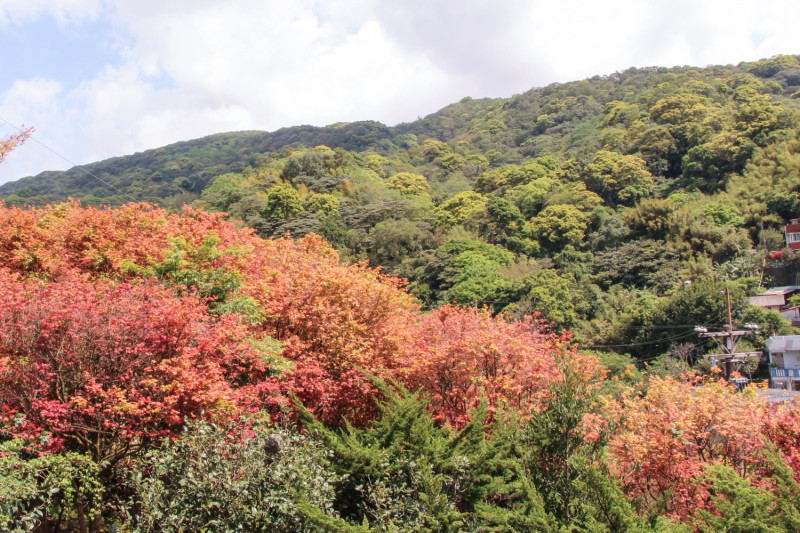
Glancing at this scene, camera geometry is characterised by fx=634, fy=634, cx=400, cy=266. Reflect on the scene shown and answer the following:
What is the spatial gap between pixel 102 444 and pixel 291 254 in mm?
8804

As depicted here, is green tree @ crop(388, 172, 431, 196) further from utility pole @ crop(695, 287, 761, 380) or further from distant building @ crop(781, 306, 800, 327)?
utility pole @ crop(695, 287, 761, 380)

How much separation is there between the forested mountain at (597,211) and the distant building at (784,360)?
125 cm

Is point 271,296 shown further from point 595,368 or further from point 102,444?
point 595,368

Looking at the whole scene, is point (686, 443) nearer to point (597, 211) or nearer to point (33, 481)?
point (33, 481)

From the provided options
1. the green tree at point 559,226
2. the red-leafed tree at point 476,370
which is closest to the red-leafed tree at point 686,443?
the red-leafed tree at point 476,370

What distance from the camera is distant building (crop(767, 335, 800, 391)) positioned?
2747 cm

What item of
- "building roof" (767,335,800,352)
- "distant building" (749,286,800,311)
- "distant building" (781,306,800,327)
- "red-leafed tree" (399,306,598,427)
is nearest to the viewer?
"red-leafed tree" (399,306,598,427)

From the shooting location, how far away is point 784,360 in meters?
28.4

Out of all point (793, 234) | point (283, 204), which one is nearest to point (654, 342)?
point (793, 234)

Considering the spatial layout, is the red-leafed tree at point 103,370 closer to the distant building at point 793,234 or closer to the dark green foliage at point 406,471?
the dark green foliage at point 406,471

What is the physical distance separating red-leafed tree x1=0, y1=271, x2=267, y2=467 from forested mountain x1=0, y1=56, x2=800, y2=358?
41.7ft

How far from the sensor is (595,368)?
43.0ft

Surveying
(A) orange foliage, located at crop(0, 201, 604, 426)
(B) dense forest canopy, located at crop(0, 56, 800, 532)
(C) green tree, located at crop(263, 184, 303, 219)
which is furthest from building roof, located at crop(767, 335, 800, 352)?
(C) green tree, located at crop(263, 184, 303, 219)

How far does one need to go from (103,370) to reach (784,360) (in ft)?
95.2
